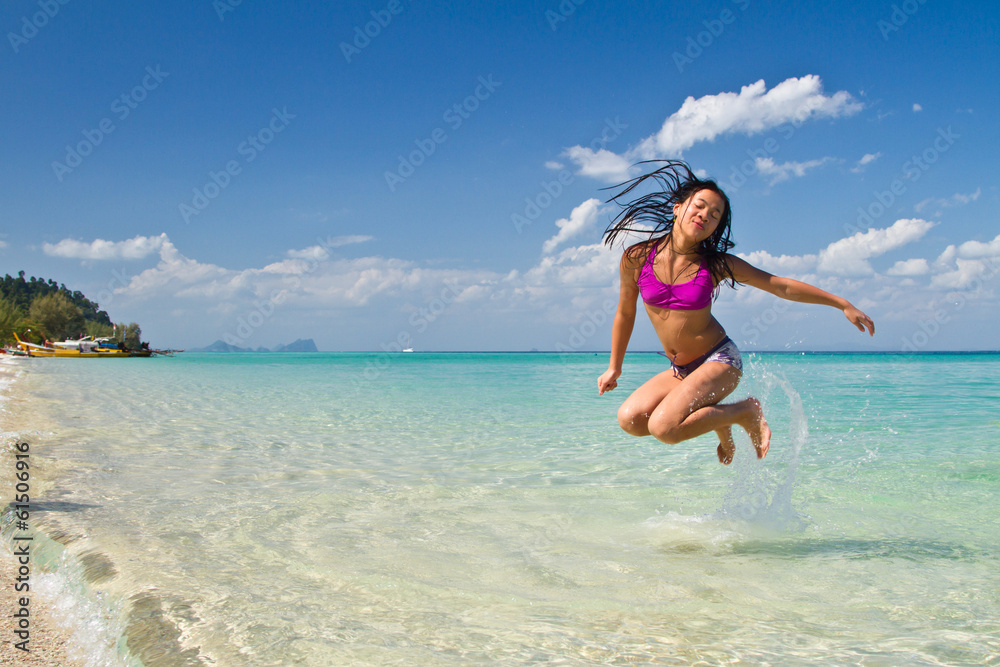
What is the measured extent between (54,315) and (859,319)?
10712cm

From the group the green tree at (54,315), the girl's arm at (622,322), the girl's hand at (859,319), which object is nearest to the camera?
the girl's hand at (859,319)

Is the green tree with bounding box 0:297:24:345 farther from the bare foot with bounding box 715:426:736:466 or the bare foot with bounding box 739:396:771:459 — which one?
the bare foot with bounding box 739:396:771:459

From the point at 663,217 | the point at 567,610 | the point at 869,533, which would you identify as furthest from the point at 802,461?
the point at 567,610

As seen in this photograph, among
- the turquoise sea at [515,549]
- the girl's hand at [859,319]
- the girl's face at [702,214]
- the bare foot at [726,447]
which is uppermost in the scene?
the girl's face at [702,214]

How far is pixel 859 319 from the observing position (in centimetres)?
414

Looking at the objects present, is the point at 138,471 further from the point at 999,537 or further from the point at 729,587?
the point at 999,537

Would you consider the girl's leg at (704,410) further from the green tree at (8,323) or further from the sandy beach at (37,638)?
the green tree at (8,323)

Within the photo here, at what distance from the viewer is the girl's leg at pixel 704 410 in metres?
4.31

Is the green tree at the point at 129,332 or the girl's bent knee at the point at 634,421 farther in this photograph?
the green tree at the point at 129,332

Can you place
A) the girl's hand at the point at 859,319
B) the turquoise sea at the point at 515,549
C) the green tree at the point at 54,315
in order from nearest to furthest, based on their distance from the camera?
1. the turquoise sea at the point at 515,549
2. the girl's hand at the point at 859,319
3. the green tree at the point at 54,315

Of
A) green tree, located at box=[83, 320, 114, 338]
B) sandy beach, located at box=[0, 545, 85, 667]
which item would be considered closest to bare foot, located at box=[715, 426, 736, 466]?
sandy beach, located at box=[0, 545, 85, 667]

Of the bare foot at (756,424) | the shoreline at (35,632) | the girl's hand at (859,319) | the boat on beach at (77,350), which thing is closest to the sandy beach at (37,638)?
the shoreline at (35,632)

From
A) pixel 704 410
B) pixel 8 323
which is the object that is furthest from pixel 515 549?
pixel 8 323

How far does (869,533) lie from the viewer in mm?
4555
